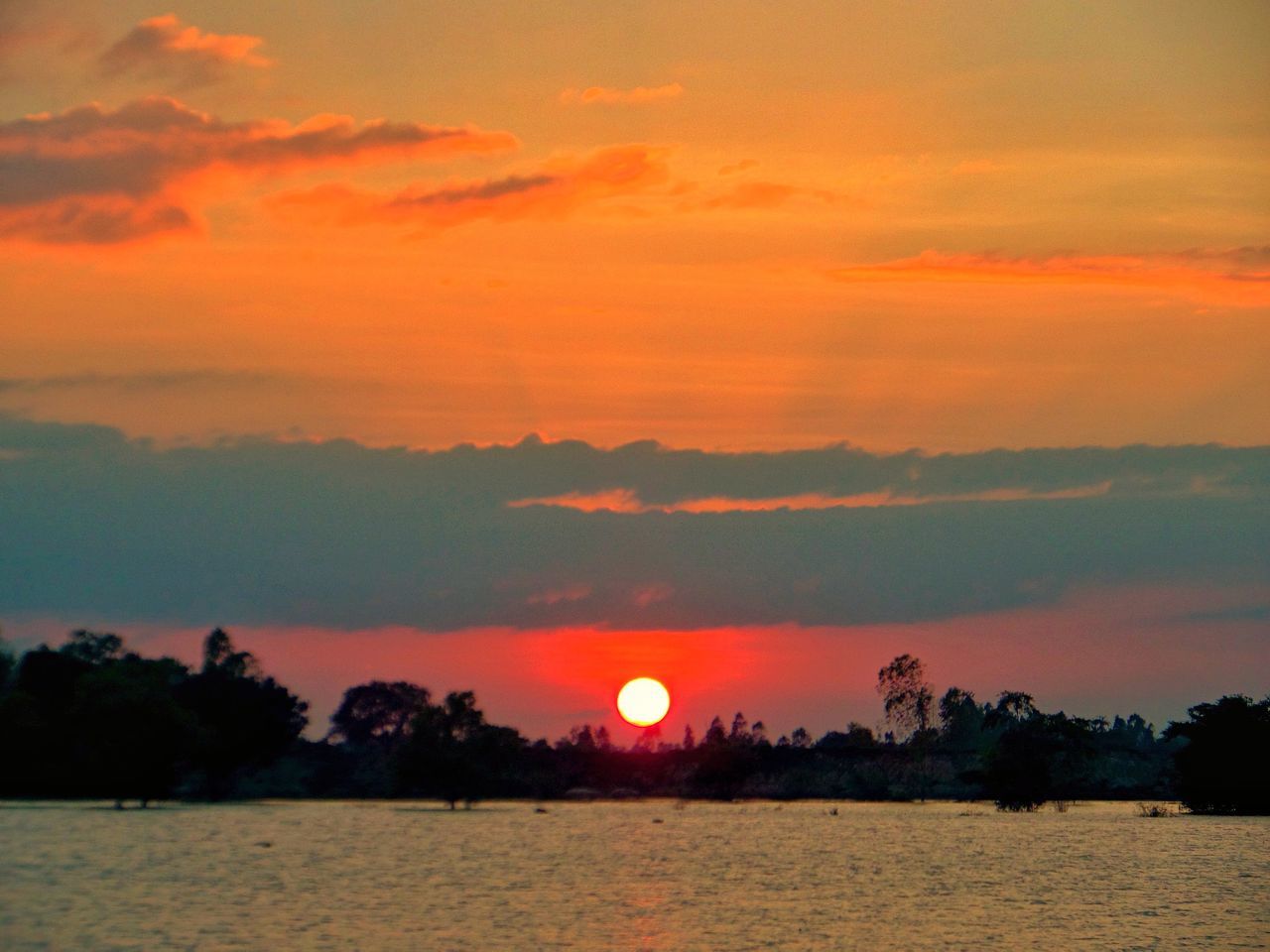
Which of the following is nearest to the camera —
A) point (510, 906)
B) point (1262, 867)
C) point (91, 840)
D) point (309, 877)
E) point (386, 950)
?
point (386, 950)

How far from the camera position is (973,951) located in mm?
78375

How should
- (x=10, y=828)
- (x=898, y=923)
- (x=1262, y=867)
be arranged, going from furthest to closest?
(x=10, y=828) < (x=1262, y=867) < (x=898, y=923)

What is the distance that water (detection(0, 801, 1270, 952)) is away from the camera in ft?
269

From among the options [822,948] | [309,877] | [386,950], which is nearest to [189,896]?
[309,877]

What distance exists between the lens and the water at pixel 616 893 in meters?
82.1

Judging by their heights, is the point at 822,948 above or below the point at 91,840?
below

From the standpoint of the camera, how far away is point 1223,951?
78.5 m

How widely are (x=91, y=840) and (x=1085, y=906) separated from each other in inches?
3915

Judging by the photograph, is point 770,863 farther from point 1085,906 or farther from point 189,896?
point 189,896

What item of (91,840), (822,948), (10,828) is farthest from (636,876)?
(10,828)

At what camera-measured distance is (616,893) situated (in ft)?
358

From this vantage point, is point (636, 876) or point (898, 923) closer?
point (898, 923)

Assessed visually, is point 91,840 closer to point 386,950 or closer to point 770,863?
point 770,863

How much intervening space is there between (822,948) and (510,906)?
25478 mm
